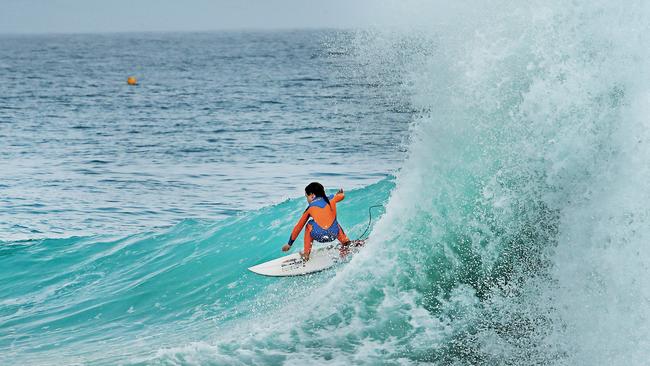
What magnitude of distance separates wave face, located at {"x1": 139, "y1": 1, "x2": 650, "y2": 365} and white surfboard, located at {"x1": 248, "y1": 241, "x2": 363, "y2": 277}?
16.4 inches

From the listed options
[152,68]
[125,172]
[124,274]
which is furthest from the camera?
[152,68]

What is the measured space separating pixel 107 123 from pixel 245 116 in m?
6.95

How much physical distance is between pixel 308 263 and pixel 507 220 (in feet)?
8.66

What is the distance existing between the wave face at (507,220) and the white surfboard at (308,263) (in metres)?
0.42

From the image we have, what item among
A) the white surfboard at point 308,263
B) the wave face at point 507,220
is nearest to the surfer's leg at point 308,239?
the white surfboard at point 308,263

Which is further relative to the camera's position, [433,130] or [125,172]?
[125,172]

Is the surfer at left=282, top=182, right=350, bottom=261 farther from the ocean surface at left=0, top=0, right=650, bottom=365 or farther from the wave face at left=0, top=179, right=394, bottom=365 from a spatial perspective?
the wave face at left=0, top=179, right=394, bottom=365

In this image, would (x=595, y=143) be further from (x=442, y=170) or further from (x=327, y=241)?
(x=327, y=241)

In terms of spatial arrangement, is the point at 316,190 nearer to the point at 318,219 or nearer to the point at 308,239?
the point at 318,219

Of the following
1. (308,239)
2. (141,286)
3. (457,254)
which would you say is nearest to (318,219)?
(308,239)

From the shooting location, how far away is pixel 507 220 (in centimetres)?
1012

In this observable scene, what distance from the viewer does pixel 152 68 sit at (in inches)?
3442

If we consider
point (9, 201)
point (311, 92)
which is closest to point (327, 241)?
point (9, 201)

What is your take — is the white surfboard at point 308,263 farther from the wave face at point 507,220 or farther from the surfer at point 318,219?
the wave face at point 507,220
